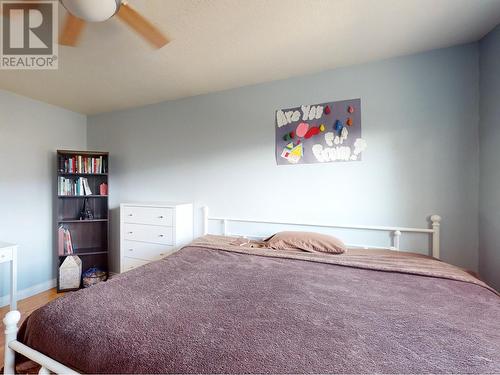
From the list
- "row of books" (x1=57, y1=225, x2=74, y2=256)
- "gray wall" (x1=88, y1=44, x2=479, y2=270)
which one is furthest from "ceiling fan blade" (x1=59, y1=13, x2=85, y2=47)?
"row of books" (x1=57, y1=225, x2=74, y2=256)

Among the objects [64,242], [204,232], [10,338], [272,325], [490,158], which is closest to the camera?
[272,325]

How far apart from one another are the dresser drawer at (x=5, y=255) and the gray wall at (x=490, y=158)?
3.91 meters

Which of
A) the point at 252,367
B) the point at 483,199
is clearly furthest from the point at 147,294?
the point at 483,199

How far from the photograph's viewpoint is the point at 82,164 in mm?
2840

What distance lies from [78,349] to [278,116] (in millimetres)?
2221

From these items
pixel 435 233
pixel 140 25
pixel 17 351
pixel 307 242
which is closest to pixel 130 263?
pixel 17 351

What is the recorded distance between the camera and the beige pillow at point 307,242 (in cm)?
185

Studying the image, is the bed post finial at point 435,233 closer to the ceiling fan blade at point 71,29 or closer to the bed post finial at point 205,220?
the bed post finial at point 205,220

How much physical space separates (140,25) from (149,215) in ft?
6.04

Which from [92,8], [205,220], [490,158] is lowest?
[205,220]

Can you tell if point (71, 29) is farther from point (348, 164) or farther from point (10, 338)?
point (348, 164)

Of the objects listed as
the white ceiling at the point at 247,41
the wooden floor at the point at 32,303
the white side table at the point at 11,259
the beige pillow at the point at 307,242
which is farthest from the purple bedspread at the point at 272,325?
the wooden floor at the point at 32,303

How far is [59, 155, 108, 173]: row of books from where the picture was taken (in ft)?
9.14

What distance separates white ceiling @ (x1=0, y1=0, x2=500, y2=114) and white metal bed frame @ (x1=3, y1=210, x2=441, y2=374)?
4.65 ft
